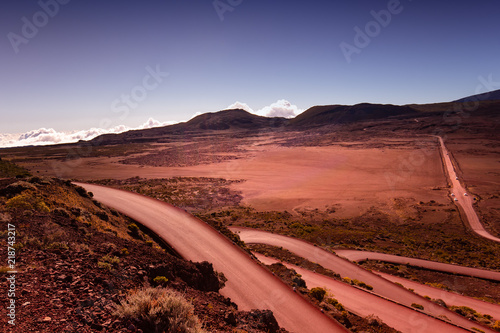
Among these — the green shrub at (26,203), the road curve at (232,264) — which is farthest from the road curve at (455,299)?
the green shrub at (26,203)

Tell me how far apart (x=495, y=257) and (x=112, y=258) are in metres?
33.3

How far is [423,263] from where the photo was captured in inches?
881

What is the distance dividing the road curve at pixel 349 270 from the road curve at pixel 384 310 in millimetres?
857

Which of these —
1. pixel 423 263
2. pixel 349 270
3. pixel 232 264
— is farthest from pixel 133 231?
pixel 423 263

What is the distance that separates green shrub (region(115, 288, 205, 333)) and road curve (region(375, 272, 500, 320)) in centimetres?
1896

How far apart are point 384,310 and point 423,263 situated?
13079 mm

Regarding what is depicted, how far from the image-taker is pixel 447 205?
37.6 meters

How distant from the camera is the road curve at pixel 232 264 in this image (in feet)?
34.3

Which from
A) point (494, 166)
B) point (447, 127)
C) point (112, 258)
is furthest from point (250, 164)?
point (447, 127)

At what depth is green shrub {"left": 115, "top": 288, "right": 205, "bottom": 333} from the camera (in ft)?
17.2

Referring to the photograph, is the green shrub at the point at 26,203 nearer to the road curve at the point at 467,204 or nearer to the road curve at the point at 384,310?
the road curve at the point at 384,310

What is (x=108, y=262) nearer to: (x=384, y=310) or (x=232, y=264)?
(x=232, y=264)

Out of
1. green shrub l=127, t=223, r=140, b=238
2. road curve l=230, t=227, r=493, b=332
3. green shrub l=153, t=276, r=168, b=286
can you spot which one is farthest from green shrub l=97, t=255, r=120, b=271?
road curve l=230, t=227, r=493, b=332

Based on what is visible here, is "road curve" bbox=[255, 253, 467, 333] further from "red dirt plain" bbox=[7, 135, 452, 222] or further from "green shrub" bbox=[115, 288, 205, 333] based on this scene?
"red dirt plain" bbox=[7, 135, 452, 222]
